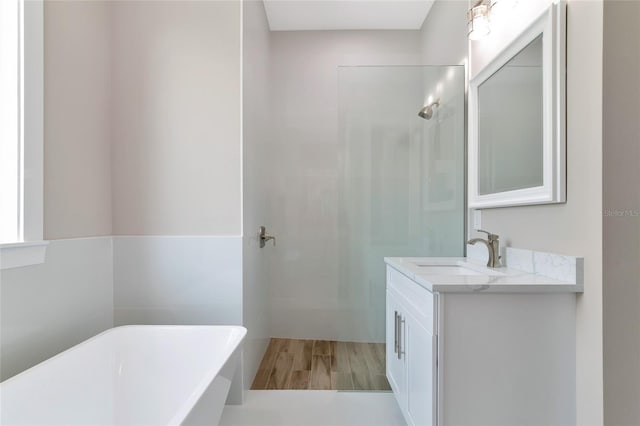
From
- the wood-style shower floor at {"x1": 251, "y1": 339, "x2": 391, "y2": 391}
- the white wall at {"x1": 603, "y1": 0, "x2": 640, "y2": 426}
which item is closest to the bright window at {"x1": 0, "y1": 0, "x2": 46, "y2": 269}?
the wood-style shower floor at {"x1": 251, "y1": 339, "x2": 391, "y2": 391}

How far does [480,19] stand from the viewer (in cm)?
176

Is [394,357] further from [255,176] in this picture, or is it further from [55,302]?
[55,302]

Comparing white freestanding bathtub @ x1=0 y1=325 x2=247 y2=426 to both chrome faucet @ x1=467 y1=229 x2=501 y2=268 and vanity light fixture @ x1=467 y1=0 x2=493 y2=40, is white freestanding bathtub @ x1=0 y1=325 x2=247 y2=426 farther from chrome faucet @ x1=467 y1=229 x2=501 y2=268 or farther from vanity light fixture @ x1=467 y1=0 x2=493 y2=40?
vanity light fixture @ x1=467 y1=0 x2=493 y2=40

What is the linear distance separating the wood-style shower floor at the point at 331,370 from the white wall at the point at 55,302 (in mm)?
1093

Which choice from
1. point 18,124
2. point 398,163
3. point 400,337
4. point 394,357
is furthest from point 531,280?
point 18,124

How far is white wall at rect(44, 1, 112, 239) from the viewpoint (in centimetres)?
148

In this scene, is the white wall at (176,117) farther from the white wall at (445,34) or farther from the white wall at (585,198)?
the white wall at (585,198)

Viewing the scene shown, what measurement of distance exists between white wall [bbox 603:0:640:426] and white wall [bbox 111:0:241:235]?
1723 mm

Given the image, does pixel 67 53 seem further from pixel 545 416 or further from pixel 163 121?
pixel 545 416

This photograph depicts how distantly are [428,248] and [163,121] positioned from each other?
6.17 feet

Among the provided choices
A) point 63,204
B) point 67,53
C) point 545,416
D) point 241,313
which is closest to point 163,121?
point 67,53

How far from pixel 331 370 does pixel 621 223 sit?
6.28 feet

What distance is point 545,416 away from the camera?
1205mm

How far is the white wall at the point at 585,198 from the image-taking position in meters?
1.12
